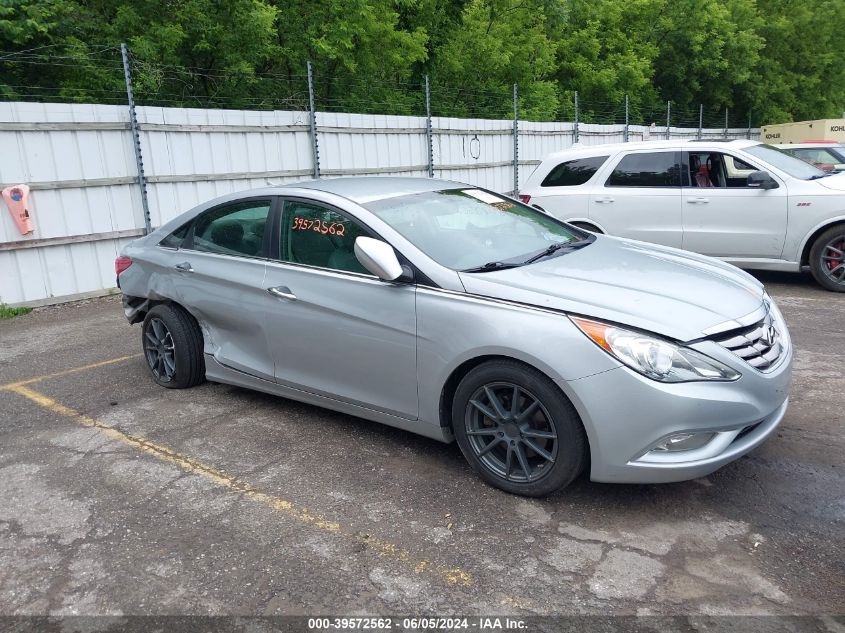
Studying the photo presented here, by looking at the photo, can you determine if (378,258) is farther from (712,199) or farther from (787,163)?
(787,163)

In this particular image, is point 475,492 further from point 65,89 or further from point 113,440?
point 65,89

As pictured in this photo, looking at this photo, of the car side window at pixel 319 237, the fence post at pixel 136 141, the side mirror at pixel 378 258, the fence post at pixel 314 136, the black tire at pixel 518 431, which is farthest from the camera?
the fence post at pixel 314 136

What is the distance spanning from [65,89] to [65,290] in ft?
15.2

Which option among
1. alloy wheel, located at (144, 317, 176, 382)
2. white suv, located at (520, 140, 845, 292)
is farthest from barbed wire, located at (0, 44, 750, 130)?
white suv, located at (520, 140, 845, 292)

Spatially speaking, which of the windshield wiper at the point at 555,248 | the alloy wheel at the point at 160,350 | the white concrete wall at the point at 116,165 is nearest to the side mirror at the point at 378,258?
the windshield wiper at the point at 555,248

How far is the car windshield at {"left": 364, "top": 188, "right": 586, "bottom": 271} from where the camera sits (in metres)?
3.99

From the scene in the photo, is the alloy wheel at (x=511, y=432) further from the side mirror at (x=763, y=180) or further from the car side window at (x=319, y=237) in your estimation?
the side mirror at (x=763, y=180)

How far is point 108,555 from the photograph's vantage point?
3.20 metres

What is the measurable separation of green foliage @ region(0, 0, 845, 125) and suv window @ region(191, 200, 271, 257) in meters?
5.76

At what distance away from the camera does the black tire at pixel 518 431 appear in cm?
329

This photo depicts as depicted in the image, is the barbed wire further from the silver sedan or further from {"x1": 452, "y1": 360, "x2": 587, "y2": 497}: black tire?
{"x1": 452, "y1": 360, "x2": 587, "y2": 497}: black tire

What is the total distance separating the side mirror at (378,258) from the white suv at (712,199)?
219 inches

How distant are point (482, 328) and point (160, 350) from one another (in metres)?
2.94

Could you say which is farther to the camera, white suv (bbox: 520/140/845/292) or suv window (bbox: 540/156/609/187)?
suv window (bbox: 540/156/609/187)
